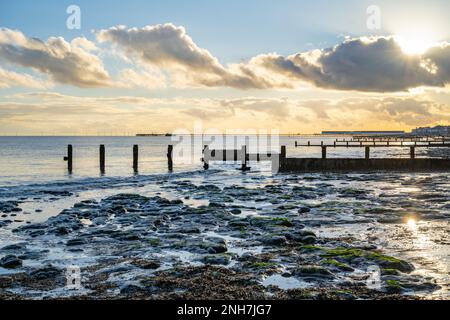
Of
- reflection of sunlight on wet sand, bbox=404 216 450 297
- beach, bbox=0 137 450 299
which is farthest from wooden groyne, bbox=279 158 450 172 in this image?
reflection of sunlight on wet sand, bbox=404 216 450 297

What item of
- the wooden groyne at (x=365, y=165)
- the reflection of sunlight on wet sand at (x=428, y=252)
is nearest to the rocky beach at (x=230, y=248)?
the reflection of sunlight on wet sand at (x=428, y=252)

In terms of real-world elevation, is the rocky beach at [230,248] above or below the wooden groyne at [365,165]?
below

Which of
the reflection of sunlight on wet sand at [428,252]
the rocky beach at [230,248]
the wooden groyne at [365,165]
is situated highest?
the wooden groyne at [365,165]

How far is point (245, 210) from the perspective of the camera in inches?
618

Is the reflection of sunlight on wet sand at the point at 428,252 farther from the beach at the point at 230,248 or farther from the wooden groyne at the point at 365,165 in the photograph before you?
the wooden groyne at the point at 365,165

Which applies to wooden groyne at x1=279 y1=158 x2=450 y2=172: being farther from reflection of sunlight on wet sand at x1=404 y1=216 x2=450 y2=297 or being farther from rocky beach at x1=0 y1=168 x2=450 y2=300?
reflection of sunlight on wet sand at x1=404 y1=216 x2=450 y2=297

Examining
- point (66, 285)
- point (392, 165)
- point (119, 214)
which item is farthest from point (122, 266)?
point (392, 165)

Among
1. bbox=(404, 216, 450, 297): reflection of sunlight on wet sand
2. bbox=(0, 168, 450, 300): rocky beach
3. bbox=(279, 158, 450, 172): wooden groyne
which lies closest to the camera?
bbox=(0, 168, 450, 300): rocky beach

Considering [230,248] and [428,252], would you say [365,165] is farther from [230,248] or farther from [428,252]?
[230,248]

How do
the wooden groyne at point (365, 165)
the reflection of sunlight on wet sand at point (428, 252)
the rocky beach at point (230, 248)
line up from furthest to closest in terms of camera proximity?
the wooden groyne at point (365, 165), the reflection of sunlight on wet sand at point (428, 252), the rocky beach at point (230, 248)

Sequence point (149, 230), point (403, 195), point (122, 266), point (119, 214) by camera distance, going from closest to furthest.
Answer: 1. point (122, 266)
2. point (149, 230)
3. point (119, 214)
4. point (403, 195)

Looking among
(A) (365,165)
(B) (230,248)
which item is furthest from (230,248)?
(A) (365,165)

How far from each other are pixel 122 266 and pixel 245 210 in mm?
7871
